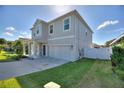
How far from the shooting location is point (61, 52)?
12680mm

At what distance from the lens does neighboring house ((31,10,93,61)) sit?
1112 cm

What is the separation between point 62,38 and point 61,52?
161 centimetres

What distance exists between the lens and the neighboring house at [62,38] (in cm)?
1112

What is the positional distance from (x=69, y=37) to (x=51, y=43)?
11.6ft

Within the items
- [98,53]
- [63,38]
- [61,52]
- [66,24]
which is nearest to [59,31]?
[63,38]

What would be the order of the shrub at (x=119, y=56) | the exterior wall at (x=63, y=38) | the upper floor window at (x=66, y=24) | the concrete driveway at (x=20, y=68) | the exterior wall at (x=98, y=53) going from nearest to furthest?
the shrub at (x=119, y=56), the concrete driveway at (x=20, y=68), the exterior wall at (x=63, y=38), the upper floor window at (x=66, y=24), the exterior wall at (x=98, y=53)

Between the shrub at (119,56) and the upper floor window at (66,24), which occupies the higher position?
the upper floor window at (66,24)

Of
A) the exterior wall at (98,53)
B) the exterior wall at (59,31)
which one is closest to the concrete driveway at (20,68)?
the exterior wall at (59,31)

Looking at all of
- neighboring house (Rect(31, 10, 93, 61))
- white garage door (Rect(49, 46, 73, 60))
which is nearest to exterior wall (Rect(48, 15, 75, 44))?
neighboring house (Rect(31, 10, 93, 61))

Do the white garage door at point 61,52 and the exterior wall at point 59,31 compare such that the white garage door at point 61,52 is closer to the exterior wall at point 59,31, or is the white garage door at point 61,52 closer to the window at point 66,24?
the exterior wall at point 59,31
